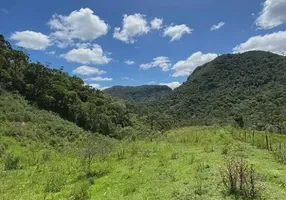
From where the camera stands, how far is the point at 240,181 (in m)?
14.1

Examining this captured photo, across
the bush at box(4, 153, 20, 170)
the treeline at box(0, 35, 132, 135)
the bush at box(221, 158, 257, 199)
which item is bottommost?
the bush at box(4, 153, 20, 170)

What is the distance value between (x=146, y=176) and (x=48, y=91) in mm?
56522

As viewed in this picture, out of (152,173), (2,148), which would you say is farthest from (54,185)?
(2,148)

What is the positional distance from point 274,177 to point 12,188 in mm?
14577

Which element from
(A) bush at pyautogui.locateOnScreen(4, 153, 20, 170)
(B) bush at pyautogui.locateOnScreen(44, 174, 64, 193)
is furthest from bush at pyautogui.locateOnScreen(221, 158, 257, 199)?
(A) bush at pyautogui.locateOnScreen(4, 153, 20, 170)

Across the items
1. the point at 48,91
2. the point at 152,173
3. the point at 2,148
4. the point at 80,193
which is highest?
the point at 48,91

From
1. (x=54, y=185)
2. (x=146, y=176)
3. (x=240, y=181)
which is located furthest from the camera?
(x=54, y=185)

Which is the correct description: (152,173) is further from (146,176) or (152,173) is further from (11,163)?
(11,163)

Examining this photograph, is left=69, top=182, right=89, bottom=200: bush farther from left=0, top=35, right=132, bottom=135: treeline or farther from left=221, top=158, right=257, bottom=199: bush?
left=0, top=35, right=132, bottom=135: treeline

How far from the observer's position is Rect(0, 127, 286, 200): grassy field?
15219 millimetres

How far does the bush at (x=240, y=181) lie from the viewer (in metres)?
13.7

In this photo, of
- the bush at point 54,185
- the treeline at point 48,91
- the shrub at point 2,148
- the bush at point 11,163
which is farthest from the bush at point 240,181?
the treeline at point 48,91

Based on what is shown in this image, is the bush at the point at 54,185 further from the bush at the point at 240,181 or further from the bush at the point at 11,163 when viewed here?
the bush at the point at 240,181

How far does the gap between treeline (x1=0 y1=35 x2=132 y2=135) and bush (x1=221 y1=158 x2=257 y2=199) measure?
185ft
